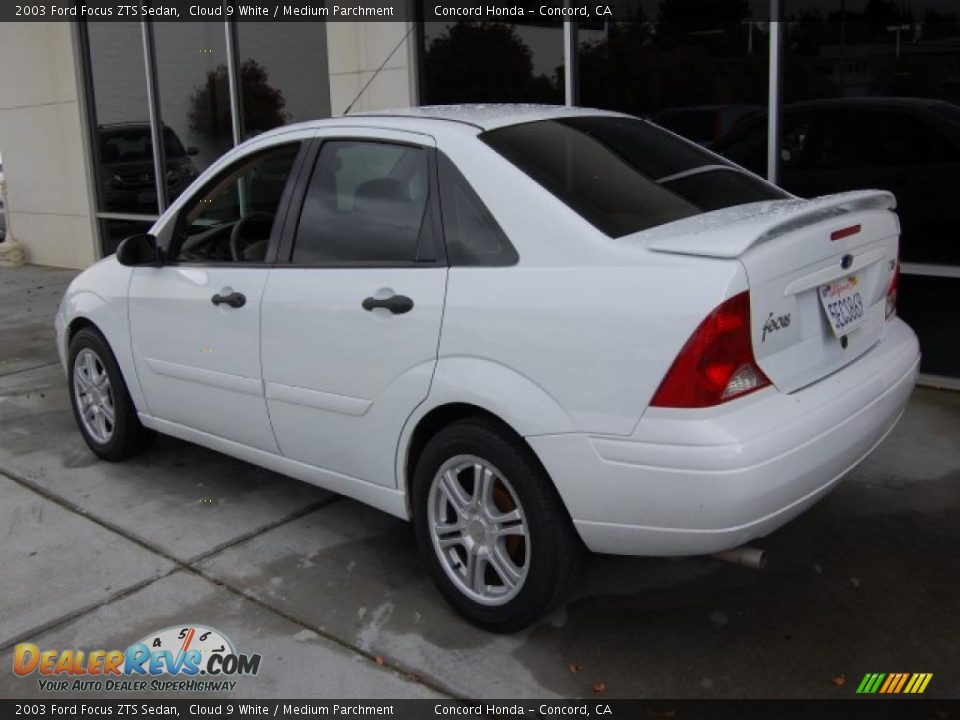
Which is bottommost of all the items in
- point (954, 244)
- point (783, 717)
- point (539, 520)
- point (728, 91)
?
point (783, 717)

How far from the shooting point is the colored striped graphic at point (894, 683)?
3.04 m

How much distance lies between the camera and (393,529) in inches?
169

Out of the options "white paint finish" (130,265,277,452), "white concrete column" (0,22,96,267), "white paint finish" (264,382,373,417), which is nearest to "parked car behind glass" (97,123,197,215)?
"white concrete column" (0,22,96,267)

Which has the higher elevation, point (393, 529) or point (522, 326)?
point (522, 326)

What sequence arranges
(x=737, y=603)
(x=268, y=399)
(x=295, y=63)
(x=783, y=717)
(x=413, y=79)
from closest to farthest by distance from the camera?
(x=783, y=717), (x=737, y=603), (x=268, y=399), (x=413, y=79), (x=295, y=63)

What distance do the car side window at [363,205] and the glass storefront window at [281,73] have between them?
5.48 meters

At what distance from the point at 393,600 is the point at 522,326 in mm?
1236

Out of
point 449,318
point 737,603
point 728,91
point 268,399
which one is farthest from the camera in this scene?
point 728,91

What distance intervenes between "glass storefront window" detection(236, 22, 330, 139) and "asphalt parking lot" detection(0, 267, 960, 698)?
528cm

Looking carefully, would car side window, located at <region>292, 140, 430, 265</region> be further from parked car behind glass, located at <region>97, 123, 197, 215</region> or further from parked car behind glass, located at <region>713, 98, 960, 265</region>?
parked car behind glass, located at <region>97, 123, 197, 215</region>

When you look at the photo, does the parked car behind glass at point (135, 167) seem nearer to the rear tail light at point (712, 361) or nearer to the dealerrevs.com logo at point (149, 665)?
the dealerrevs.com logo at point (149, 665)

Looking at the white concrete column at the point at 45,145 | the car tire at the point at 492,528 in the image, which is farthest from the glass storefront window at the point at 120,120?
the car tire at the point at 492,528

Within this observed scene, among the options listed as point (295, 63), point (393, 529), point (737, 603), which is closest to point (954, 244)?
point (737, 603)

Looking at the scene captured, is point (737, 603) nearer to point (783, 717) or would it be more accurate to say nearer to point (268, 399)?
point (783, 717)
